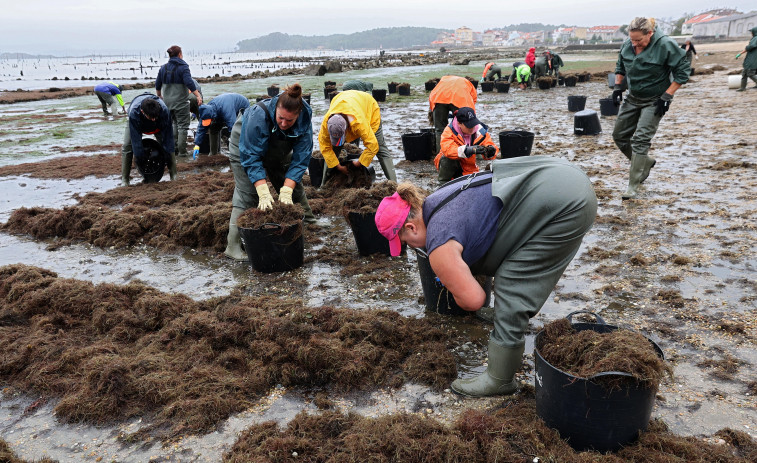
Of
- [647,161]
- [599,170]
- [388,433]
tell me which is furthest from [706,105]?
[388,433]

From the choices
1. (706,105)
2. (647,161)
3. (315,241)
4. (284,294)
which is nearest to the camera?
(284,294)

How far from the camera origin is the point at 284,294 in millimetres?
4289

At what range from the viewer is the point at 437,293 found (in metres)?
3.63

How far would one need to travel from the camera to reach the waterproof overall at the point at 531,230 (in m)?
2.42

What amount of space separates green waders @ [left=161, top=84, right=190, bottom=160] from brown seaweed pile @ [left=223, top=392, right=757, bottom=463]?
828 cm

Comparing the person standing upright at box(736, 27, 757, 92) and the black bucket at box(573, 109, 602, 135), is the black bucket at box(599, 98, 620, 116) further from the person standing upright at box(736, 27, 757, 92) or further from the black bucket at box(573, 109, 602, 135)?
the person standing upright at box(736, 27, 757, 92)

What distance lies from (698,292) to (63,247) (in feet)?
20.2

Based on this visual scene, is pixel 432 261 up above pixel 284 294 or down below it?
above

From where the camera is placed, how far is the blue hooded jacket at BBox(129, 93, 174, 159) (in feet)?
22.8

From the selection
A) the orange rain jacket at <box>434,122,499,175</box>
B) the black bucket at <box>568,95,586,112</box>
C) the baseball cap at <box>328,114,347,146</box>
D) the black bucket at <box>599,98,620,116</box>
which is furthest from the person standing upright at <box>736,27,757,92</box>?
the baseball cap at <box>328,114,347,146</box>

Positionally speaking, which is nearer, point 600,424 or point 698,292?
point 600,424

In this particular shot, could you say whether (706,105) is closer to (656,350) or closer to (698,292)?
(698,292)

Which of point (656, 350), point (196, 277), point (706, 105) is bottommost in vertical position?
point (196, 277)

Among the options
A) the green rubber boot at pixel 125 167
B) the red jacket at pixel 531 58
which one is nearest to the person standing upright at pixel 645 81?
the green rubber boot at pixel 125 167
